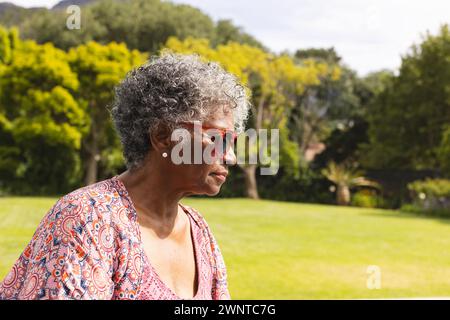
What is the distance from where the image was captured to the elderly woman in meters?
1.57

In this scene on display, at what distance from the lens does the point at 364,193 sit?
2316 centimetres

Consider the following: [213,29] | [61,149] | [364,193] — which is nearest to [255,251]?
[364,193]

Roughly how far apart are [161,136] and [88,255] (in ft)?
1.39

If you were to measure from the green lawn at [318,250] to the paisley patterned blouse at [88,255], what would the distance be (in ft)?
18.0

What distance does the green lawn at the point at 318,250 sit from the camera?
25.7 ft

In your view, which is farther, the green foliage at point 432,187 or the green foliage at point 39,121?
the green foliage at point 39,121

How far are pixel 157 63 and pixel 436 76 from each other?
25.8 m

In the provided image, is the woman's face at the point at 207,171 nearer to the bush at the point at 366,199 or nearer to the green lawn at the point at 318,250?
the green lawn at the point at 318,250

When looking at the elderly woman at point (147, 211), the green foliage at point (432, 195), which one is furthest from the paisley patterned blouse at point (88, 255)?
the green foliage at point (432, 195)

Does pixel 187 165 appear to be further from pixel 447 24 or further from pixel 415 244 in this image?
pixel 447 24

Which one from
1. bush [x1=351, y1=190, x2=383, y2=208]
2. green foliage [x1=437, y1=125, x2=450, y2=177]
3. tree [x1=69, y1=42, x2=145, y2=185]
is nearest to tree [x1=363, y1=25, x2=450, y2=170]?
bush [x1=351, y1=190, x2=383, y2=208]

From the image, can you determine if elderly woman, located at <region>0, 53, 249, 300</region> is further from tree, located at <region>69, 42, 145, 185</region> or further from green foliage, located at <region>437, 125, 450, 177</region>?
tree, located at <region>69, 42, 145, 185</region>

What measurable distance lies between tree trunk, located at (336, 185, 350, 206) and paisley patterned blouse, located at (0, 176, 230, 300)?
2192 cm

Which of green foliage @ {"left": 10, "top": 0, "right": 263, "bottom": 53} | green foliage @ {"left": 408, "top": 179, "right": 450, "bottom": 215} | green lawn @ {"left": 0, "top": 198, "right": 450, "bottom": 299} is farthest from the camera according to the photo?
green foliage @ {"left": 10, "top": 0, "right": 263, "bottom": 53}
